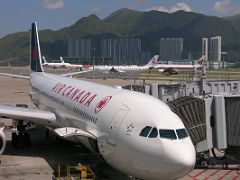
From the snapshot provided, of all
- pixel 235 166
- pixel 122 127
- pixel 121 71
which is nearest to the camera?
pixel 122 127

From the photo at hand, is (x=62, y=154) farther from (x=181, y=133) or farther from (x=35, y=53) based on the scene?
(x=35, y=53)

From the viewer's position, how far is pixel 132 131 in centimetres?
1348

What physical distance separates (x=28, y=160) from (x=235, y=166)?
10.8 metres

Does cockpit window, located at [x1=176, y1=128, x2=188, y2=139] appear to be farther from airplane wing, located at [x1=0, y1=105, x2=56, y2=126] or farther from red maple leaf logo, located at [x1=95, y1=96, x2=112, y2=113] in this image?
airplane wing, located at [x1=0, y1=105, x2=56, y2=126]

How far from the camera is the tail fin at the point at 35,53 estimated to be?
3629 cm

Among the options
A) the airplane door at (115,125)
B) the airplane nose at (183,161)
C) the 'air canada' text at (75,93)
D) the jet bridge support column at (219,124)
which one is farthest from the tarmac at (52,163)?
the airplane nose at (183,161)

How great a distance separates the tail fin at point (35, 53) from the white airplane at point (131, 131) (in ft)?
51.4

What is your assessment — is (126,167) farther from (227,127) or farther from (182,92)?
(182,92)

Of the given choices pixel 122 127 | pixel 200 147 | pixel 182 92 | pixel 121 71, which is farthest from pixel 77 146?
pixel 121 71

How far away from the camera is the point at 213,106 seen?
1916cm

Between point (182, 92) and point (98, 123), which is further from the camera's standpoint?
point (182, 92)

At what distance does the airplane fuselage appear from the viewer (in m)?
12.5

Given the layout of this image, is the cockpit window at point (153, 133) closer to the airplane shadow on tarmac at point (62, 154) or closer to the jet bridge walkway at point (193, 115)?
the airplane shadow on tarmac at point (62, 154)

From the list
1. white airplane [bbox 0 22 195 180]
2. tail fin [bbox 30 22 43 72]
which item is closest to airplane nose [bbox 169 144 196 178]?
white airplane [bbox 0 22 195 180]
